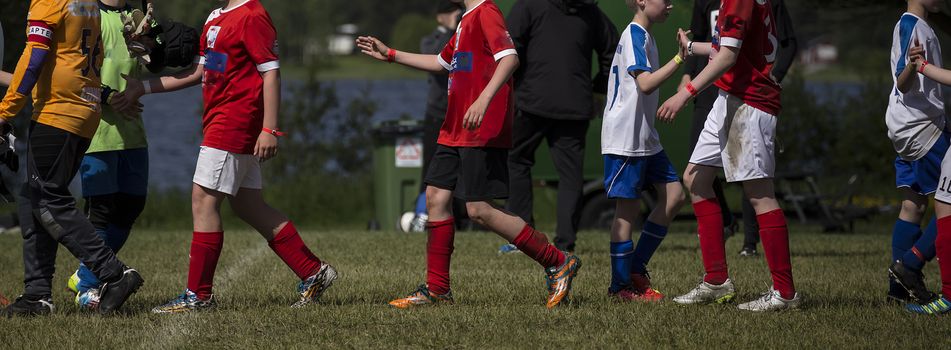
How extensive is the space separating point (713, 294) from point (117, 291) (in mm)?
2934

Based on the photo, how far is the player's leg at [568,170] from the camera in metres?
9.52

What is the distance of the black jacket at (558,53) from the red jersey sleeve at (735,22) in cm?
310

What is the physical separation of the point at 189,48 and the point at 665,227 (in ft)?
8.70

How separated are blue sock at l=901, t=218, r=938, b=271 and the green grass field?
0.28m

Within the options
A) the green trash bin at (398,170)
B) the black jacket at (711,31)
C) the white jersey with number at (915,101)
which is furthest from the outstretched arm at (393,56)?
the green trash bin at (398,170)

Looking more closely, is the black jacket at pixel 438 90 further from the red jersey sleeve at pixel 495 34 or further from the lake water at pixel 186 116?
the lake water at pixel 186 116

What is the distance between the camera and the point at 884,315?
661cm

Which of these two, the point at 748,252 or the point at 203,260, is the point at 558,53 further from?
the point at 203,260

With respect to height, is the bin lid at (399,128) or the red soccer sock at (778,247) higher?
the red soccer sock at (778,247)

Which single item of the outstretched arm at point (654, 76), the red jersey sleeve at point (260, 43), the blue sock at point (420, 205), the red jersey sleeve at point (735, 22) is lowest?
the blue sock at point (420, 205)

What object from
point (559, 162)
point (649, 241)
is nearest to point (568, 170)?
point (559, 162)

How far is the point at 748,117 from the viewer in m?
6.54

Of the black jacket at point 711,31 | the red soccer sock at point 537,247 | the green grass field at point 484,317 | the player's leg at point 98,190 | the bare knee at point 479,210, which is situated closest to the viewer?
the green grass field at point 484,317

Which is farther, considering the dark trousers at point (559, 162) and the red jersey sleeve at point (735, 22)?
the dark trousers at point (559, 162)
